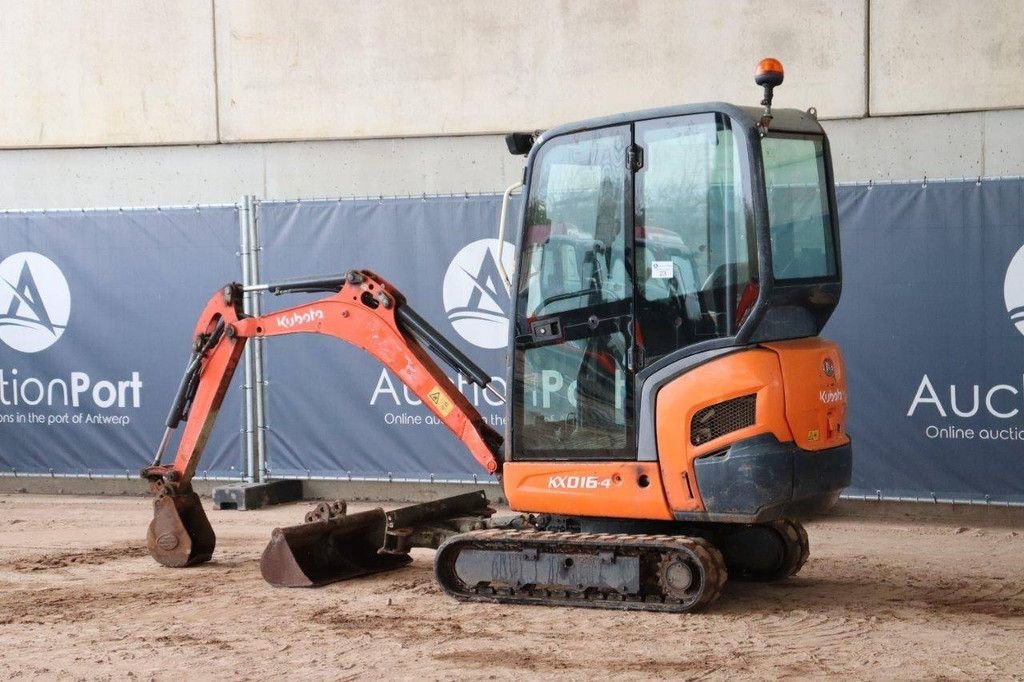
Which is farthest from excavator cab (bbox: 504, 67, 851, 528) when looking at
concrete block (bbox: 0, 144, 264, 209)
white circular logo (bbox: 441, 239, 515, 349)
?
concrete block (bbox: 0, 144, 264, 209)

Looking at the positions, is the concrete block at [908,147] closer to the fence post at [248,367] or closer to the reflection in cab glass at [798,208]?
the reflection in cab glass at [798,208]

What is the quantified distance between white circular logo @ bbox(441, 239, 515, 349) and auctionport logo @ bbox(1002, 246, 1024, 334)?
12.3 feet

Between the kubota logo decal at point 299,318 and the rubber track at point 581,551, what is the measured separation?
5.56 feet

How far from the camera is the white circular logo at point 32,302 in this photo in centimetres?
1234

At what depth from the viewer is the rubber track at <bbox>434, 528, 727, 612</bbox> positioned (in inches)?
279

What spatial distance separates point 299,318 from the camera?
8.60 meters

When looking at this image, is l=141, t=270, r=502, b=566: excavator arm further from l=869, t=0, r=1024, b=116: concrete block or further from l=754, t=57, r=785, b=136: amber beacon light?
l=869, t=0, r=1024, b=116: concrete block

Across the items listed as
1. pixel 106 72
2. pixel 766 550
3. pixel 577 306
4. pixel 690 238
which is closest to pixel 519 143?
pixel 577 306

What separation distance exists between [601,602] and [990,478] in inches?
156

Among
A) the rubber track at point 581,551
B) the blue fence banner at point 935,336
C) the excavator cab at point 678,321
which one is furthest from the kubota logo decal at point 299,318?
the blue fence banner at point 935,336

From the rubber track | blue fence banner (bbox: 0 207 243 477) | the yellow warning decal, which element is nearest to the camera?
the rubber track

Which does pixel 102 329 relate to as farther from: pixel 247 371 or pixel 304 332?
pixel 304 332

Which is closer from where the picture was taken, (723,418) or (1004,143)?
(723,418)

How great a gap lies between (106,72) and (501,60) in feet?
12.8
